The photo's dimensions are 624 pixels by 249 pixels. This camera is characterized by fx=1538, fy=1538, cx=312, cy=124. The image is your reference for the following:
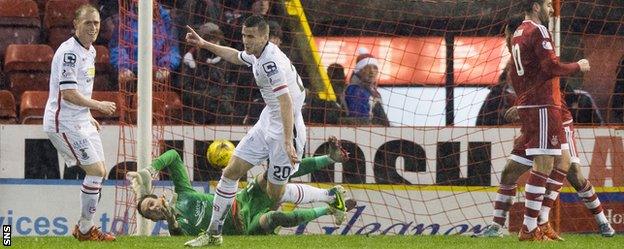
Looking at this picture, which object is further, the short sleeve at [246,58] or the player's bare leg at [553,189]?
the player's bare leg at [553,189]

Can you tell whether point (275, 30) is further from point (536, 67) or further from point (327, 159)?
point (536, 67)

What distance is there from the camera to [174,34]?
15.2 meters

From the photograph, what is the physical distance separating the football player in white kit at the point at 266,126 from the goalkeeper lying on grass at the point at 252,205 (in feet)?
3.36

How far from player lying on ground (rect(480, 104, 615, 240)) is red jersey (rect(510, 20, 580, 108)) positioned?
0.50 m

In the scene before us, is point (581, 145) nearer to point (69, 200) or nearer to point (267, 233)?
point (267, 233)

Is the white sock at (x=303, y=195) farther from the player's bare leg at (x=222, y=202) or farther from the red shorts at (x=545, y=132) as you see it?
the red shorts at (x=545, y=132)

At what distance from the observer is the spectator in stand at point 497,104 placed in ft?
47.8

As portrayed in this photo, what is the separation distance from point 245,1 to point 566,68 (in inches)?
184

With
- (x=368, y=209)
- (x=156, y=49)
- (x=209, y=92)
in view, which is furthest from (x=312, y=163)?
(x=156, y=49)

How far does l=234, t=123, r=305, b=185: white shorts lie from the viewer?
39.0 feet

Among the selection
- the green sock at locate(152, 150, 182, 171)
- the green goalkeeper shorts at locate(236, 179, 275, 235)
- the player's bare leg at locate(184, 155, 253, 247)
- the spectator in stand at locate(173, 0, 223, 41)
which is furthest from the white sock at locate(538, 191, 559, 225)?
the spectator in stand at locate(173, 0, 223, 41)

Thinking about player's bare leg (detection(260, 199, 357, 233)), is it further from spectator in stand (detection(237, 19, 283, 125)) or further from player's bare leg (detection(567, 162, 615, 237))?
player's bare leg (detection(567, 162, 615, 237))

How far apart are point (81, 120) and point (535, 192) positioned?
12.1 feet

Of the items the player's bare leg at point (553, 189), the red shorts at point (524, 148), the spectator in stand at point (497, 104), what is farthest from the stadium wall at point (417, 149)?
the player's bare leg at point (553, 189)
